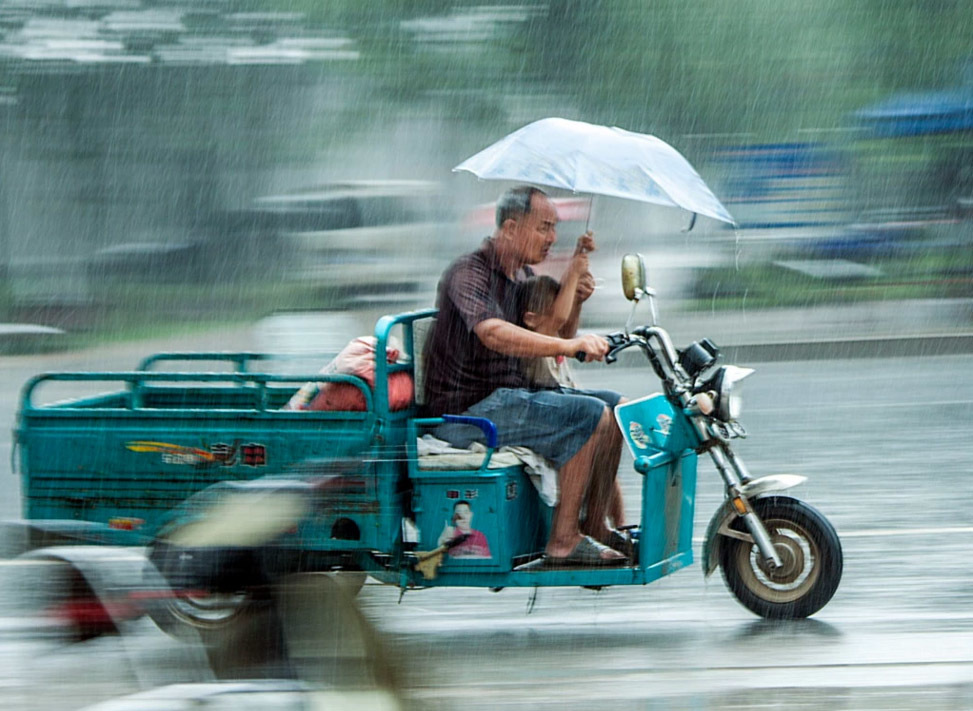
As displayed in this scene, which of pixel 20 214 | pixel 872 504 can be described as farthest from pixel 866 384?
pixel 20 214

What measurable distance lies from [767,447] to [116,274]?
13.8 m

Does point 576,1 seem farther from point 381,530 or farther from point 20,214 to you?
point 381,530

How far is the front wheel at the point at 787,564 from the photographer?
208 inches

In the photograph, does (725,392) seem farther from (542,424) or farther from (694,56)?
(694,56)

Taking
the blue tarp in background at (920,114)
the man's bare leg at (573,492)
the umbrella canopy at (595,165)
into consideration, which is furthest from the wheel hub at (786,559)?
A: the blue tarp in background at (920,114)

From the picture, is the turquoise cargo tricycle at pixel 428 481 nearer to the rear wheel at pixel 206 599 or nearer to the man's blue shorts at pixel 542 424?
the man's blue shorts at pixel 542 424

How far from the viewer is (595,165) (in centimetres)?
527

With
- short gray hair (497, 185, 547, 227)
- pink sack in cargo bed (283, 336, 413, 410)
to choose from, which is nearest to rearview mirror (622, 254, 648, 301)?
short gray hair (497, 185, 547, 227)

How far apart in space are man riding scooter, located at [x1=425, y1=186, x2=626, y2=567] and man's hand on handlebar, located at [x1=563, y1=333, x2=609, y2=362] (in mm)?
13

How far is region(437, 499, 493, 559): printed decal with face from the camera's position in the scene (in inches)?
204

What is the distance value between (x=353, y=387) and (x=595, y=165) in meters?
1.15

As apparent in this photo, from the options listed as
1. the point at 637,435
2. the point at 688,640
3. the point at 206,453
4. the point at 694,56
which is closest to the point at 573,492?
the point at 637,435

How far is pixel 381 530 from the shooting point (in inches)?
201

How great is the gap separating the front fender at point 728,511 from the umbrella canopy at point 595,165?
0.95 meters
